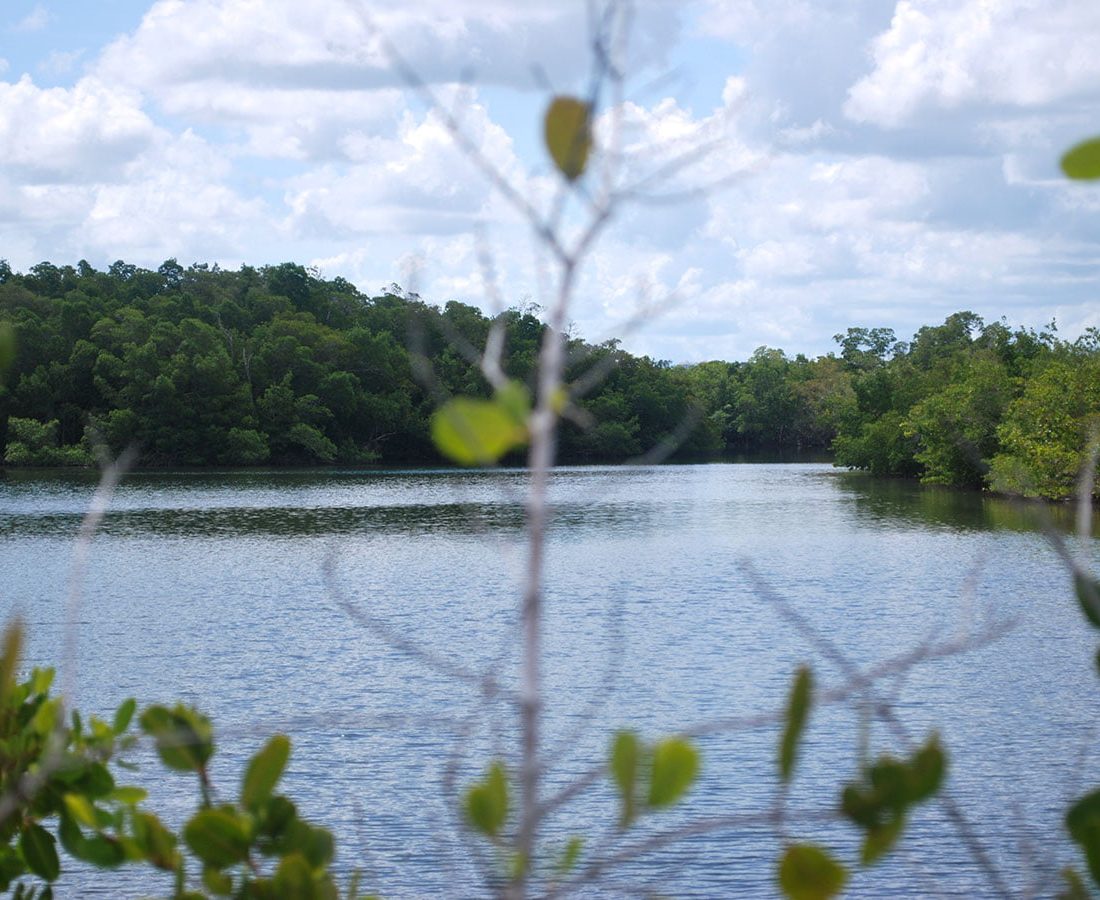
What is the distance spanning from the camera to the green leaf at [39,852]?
7.65 ft

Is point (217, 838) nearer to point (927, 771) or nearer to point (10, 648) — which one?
point (10, 648)

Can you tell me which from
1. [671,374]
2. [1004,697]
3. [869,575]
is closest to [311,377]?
[671,374]

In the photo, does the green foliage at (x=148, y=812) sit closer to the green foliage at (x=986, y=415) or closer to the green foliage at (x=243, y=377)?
the green foliage at (x=986, y=415)

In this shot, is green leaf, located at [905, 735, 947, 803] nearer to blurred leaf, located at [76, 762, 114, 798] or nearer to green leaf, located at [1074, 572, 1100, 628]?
green leaf, located at [1074, 572, 1100, 628]

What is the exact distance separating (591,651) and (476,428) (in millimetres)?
18103

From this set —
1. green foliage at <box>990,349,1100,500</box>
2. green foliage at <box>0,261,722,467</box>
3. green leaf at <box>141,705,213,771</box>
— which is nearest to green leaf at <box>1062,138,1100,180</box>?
green leaf at <box>141,705,213,771</box>

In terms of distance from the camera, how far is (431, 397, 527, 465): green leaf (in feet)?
3.09

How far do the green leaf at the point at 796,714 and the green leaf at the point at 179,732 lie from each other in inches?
31.7

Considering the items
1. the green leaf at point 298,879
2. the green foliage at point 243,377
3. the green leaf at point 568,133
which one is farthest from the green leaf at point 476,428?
the green foliage at point 243,377

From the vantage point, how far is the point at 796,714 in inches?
48.2

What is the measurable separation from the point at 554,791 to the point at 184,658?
8.02 meters

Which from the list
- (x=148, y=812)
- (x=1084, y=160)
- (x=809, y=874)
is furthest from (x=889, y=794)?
(x=148, y=812)

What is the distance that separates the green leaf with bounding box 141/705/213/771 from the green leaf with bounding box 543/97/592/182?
95 cm

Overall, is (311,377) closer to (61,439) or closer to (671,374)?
(61,439)
